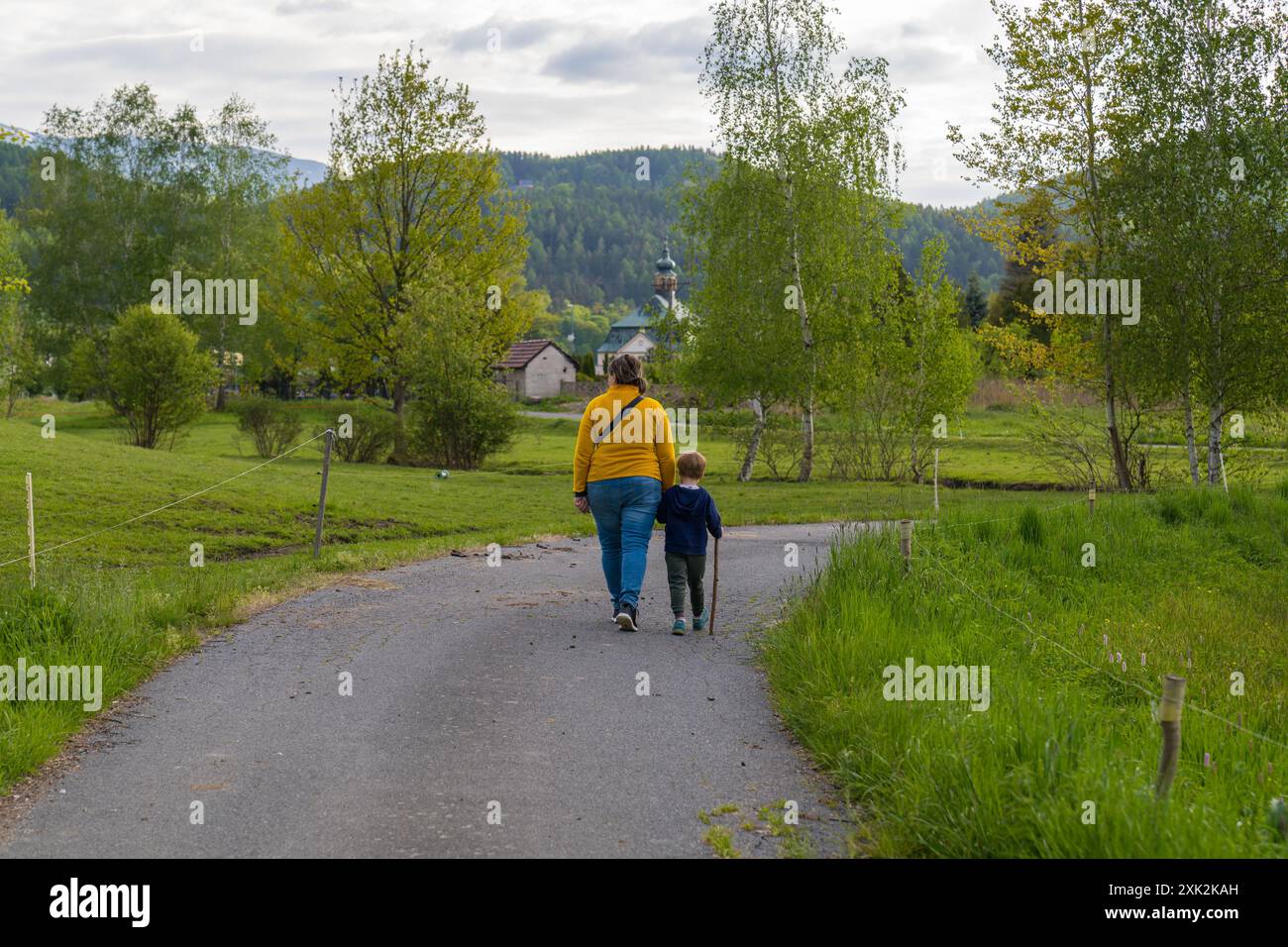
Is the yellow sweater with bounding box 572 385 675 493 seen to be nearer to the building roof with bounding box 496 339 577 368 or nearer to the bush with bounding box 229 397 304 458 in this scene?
the bush with bounding box 229 397 304 458

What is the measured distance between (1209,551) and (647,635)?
Result: 11.4 meters

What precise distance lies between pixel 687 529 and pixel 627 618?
99 centimetres

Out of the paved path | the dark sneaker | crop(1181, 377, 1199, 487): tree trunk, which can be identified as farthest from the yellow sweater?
crop(1181, 377, 1199, 487): tree trunk

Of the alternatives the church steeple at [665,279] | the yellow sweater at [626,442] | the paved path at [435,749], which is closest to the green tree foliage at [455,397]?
→ the paved path at [435,749]

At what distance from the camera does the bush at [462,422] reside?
38.8m

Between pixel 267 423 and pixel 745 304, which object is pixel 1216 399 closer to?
pixel 745 304

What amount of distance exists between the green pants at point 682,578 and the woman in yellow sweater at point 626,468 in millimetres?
309

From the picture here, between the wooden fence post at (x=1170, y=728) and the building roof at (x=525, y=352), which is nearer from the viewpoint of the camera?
the wooden fence post at (x=1170, y=728)

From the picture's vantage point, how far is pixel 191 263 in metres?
66.4

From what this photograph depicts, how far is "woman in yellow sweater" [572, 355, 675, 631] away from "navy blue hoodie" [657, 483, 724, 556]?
0.54 feet

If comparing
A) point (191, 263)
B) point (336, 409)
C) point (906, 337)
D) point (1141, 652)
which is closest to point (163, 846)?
point (1141, 652)

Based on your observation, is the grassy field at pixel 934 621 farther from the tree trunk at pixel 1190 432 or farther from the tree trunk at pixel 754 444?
the tree trunk at pixel 754 444

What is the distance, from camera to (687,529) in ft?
35.2

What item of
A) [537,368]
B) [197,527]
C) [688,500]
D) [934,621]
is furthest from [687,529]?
[537,368]
